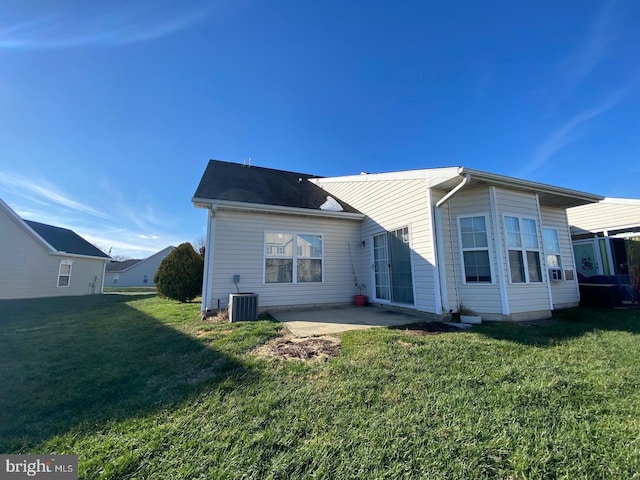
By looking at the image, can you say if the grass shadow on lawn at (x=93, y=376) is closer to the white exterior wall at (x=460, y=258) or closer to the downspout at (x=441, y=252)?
the downspout at (x=441, y=252)

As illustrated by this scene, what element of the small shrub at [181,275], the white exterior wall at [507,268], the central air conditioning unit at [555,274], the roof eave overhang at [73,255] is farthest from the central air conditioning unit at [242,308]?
the roof eave overhang at [73,255]

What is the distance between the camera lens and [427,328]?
5.15 meters

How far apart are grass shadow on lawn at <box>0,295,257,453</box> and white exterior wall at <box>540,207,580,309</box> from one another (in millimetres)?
9223

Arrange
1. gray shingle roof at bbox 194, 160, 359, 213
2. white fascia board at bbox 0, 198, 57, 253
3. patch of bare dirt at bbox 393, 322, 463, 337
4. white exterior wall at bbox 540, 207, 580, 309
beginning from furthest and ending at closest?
white fascia board at bbox 0, 198, 57, 253, gray shingle roof at bbox 194, 160, 359, 213, white exterior wall at bbox 540, 207, 580, 309, patch of bare dirt at bbox 393, 322, 463, 337

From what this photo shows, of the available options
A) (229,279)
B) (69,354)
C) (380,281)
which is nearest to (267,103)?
(229,279)

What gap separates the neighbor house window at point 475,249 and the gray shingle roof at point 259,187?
3.78m

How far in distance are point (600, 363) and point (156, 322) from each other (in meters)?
8.50

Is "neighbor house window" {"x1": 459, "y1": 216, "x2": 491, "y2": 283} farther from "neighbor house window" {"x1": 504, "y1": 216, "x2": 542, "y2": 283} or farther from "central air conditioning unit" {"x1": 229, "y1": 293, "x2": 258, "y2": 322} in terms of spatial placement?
"central air conditioning unit" {"x1": 229, "y1": 293, "x2": 258, "y2": 322}

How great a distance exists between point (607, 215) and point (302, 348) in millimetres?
13181

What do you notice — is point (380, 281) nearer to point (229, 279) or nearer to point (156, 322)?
point (229, 279)

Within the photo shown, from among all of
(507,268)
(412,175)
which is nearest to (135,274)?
(412,175)

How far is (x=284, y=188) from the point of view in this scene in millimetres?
9875

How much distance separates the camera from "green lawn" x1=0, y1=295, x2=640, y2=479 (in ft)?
5.70

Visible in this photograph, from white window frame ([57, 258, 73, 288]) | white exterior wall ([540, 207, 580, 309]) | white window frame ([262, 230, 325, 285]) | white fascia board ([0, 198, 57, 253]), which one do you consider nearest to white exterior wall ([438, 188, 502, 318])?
white exterior wall ([540, 207, 580, 309])
